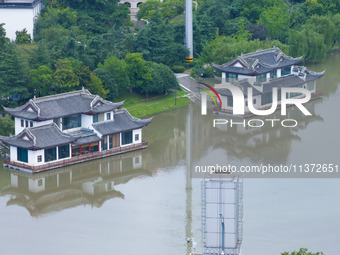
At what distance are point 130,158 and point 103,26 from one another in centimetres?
2450

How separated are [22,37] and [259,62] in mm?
17765

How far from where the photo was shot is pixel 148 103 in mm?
67938

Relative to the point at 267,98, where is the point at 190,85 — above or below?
above

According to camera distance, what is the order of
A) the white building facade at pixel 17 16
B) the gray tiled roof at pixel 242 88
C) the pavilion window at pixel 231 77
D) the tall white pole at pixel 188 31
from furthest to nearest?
1. the tall white pole at pixel 188 31
2. the white building facade at pixel 17 16
3. the pavilion window at pixel 231 77
4. the gray tiled roof at pixel 242 88

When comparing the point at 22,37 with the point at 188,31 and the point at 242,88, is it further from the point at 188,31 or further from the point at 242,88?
the point at 242,88

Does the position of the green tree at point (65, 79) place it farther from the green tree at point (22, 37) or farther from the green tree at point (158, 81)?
the green tree at point (22, 37)

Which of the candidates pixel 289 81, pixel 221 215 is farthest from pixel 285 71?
pixel 221 215

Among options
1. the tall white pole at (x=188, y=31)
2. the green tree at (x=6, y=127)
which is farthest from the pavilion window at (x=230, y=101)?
the green tree at (x=6, y=127)

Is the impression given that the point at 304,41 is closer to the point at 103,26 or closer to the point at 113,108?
the point at 103,26

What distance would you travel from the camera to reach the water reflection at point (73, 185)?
168ft

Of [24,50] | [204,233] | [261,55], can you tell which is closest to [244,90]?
[261,55]

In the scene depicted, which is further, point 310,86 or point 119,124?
point 310,86

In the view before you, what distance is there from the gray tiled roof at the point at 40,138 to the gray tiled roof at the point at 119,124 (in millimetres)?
2622

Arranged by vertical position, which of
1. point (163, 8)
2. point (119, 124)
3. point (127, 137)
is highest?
point (163, 8)
